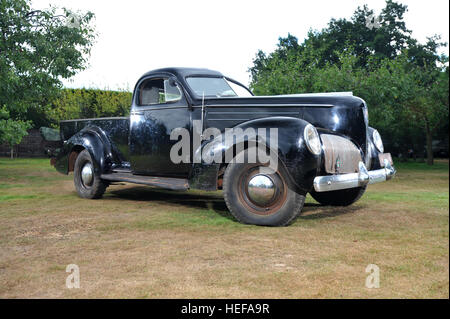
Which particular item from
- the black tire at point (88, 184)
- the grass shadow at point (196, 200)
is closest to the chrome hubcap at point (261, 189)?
the grass shadow at point (196, 200)

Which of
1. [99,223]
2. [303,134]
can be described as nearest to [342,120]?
[303,134]

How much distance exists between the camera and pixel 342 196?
6590 millimetres

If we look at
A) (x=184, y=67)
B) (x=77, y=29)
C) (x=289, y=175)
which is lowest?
(x=289, y=175)

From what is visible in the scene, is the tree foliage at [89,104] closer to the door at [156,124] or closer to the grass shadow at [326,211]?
the door at [156,124]

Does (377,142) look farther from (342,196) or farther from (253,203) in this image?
(253,203)

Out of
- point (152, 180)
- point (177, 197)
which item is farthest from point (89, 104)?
point (152, 180)

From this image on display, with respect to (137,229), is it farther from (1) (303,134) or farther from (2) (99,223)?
(1) (303,134)

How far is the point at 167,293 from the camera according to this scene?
2799 millimetres

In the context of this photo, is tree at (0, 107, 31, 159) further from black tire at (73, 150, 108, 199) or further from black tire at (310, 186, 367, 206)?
black tire at (310, 186, 367, 206)

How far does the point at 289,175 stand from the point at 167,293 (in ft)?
7.53

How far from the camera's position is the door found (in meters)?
6.23

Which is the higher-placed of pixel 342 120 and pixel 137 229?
pixel 342 120

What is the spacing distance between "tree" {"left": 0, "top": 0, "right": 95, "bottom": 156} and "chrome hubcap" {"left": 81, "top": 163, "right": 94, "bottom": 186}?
472 centimetres
